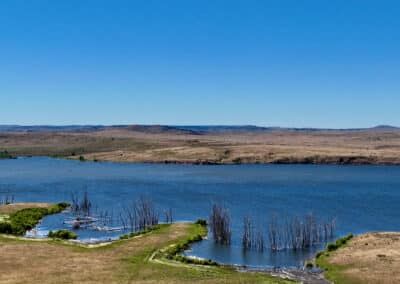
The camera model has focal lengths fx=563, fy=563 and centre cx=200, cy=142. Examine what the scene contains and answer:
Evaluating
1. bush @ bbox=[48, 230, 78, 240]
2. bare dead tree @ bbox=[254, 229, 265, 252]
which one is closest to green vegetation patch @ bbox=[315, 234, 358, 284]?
bare dead tree @ bbox=[254, 229, 265, 252]

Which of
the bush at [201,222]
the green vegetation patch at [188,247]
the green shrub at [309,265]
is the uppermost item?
the bush at [201,222]

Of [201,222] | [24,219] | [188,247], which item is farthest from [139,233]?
[24,219]

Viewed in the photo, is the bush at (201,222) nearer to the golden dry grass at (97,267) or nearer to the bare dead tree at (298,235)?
the bare dead tree at (298,235)

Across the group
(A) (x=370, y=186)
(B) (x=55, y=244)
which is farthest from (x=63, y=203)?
(A) (x=370, y=186)

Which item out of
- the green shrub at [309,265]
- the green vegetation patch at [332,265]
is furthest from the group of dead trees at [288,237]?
the green shrub at [309,265]

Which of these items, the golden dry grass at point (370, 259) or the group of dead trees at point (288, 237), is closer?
the golden dry grass at point (370, 259)

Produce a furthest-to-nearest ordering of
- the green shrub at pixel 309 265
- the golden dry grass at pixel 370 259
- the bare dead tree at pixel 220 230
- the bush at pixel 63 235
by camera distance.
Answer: the bush at pixel 63 235, the bare dead tree at pixel 220 230, the green shrub at pixel 309 265, the golden dry grass at pixel 370 259

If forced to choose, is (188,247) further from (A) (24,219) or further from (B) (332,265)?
(A) (24,219)

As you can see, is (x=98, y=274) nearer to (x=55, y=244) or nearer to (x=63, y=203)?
(x=55, y=244)
